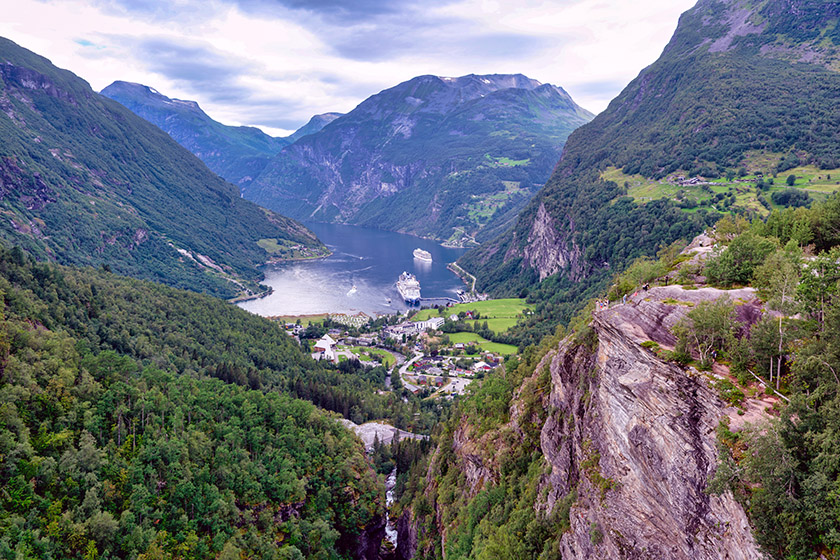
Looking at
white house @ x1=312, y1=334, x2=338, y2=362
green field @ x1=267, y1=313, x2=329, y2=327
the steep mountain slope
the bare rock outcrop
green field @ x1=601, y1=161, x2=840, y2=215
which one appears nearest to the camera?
green field @ x1=601, y1=161, x2=840, y2=215

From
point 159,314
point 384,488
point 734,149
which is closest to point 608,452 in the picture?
point 384,488

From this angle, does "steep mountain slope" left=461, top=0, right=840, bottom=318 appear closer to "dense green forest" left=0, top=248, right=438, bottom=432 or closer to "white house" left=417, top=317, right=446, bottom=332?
"white house" left=417, top=317, right=446, bottom=332

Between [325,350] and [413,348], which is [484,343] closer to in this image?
[413,348]

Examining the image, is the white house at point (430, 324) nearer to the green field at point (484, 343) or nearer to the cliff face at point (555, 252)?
the green field at point (484, 343)

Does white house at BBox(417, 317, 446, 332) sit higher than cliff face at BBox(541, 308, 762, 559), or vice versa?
cliff face at BBox(541, 308, 762, 559)

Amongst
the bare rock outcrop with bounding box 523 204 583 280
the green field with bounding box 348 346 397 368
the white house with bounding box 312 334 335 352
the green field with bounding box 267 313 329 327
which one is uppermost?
the bare rock outcrop with bounding box 523 204 583 280

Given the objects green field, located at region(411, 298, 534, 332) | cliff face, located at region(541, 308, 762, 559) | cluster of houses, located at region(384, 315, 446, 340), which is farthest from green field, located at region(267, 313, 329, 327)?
cliff face, located at region(541, 308, 762, 559)

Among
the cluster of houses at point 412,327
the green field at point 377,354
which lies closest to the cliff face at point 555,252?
the cluster of houses at point 412,327
